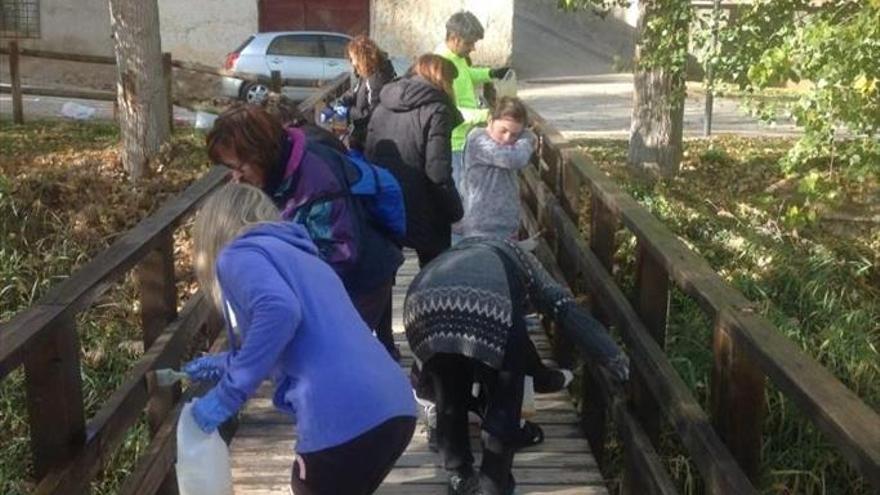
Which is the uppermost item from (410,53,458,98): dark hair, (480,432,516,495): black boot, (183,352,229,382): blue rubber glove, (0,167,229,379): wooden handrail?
(410,53,458,98): dark hair

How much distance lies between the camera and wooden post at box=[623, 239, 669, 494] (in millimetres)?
4215

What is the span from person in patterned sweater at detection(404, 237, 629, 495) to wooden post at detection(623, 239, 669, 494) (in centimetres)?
15

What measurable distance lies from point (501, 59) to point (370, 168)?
21593mm

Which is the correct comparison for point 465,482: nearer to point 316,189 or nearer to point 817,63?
point 316,189

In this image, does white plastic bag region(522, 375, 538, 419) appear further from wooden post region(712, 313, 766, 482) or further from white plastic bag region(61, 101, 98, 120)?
white plastic bag region(61, 101, 98, 120)

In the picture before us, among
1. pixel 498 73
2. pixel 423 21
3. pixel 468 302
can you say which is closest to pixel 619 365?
pixel 468 302

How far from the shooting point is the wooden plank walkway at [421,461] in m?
4.50

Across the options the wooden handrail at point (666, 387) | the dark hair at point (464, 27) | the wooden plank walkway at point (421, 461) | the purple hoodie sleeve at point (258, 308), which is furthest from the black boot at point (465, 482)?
the dark hair at point (464, 27)

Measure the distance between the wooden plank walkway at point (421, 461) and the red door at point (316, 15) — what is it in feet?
68.4

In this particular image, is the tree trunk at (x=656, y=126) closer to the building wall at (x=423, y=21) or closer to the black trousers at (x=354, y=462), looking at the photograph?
the black trousers at (x=354, y=462)

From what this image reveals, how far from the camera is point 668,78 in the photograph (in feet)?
40.1

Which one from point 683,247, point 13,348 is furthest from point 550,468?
point 13,348

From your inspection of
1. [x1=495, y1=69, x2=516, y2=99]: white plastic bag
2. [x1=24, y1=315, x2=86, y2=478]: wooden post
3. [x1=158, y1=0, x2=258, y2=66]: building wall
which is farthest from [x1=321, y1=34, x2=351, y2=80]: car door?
[x1=24, y1=315, x2=86, y2=478]: wooden post

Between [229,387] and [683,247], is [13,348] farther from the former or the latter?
[683,247]
